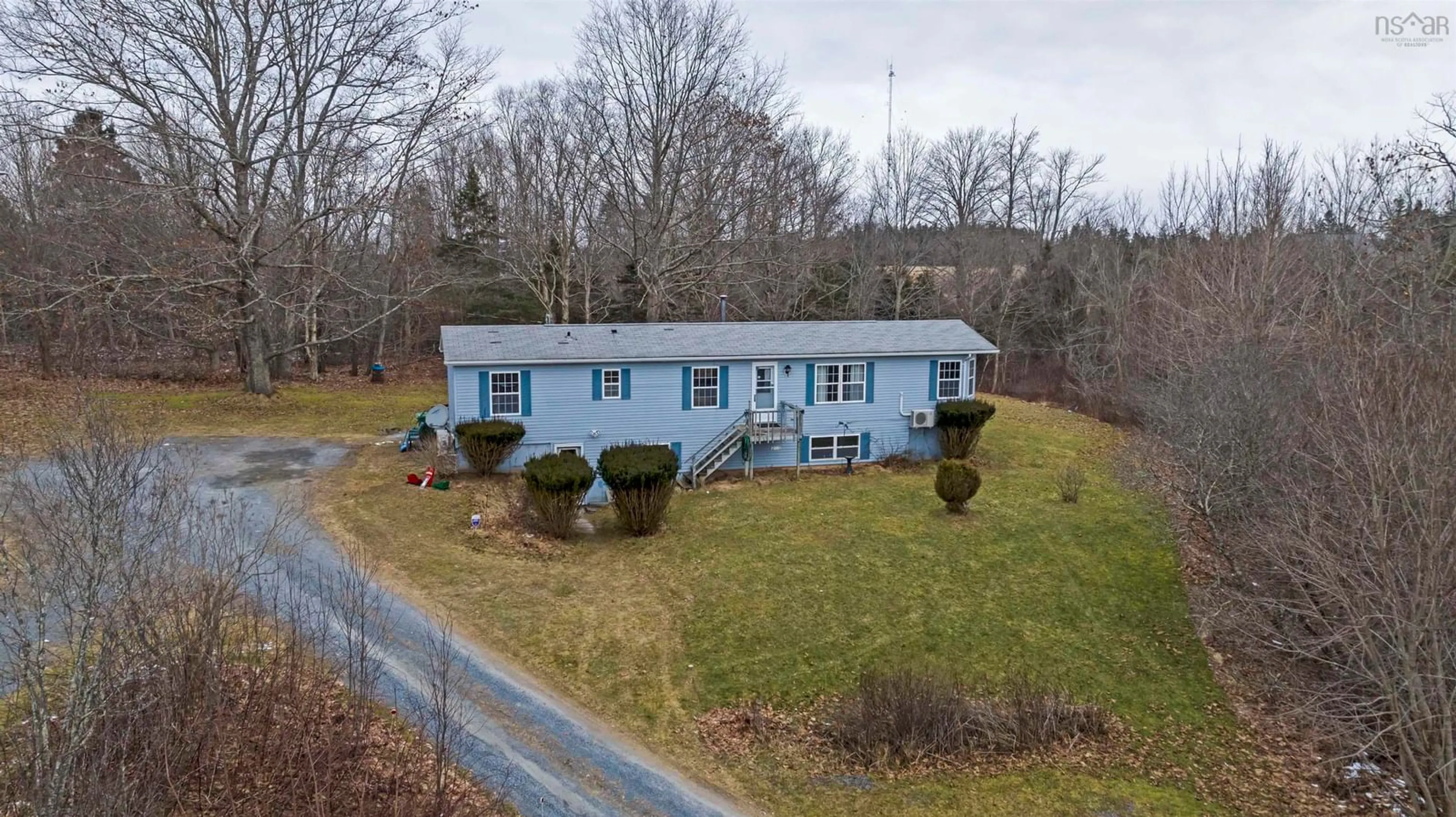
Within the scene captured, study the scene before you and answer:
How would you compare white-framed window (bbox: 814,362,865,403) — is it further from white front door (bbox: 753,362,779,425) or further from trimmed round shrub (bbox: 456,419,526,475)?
trimmed round shrub (bbox: 456,419,526,475)

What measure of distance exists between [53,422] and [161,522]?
1.85 metres

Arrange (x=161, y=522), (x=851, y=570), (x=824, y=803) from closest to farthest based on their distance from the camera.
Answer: (x=161, y=522)
(x=824, y=803)
(x=851, y=570)

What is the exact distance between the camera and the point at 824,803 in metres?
8.07

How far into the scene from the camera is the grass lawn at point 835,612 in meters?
8.67

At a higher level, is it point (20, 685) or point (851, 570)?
point (20, 685)

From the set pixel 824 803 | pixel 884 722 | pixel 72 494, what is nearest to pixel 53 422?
pixel 72 494

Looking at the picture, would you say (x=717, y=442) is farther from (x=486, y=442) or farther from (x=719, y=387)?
(x=486, y=442)

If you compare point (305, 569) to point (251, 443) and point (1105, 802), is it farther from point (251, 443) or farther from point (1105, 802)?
point (1105, 802)

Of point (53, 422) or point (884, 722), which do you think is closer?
point (53, 422)

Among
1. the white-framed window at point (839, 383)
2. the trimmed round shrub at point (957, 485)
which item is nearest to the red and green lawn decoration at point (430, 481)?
the white-framed window at point (839, 383)

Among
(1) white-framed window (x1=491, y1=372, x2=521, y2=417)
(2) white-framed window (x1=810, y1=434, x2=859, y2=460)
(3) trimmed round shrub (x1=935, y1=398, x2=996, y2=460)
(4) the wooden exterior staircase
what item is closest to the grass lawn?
(4) the wooden exterior staircase

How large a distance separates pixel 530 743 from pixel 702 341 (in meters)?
13.5

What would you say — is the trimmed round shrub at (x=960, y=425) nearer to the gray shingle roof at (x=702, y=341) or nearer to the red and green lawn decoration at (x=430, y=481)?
the gray shingle roof at (x=702, y=341)

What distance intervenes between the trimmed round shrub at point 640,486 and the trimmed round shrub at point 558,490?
519 millimetres
